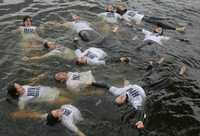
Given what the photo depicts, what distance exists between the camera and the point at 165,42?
61.9 feet

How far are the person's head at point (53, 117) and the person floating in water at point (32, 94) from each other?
4.99ft

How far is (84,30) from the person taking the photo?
18.5 meters

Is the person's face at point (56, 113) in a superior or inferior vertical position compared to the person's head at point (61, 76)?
inferior

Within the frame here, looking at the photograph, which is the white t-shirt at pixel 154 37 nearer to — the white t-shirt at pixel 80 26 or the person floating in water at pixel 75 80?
the white t-shirt at pixel 80 26

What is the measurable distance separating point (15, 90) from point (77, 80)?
263cm

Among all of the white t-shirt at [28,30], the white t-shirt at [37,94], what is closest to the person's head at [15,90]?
the white t-shirt at [37,94]

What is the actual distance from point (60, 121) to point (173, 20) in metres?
11.4

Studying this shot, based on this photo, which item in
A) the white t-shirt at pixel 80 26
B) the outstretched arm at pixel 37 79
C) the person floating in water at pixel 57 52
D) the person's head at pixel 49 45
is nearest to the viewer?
the outstretched arm at pixel 37 79

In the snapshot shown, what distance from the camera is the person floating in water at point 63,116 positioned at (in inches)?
482

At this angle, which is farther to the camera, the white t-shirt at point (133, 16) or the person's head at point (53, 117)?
the white t-shirt at point (133, 16)

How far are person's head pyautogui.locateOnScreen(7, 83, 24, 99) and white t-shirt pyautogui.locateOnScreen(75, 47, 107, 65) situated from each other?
3.81m

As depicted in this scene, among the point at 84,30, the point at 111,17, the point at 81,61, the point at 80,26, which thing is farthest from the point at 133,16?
the point at 81,61

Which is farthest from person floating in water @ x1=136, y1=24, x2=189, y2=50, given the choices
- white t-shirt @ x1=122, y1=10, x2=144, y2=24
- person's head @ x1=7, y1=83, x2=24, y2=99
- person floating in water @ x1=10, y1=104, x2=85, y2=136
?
person's head @ x1=7, y1=83, x2=24, y2=99

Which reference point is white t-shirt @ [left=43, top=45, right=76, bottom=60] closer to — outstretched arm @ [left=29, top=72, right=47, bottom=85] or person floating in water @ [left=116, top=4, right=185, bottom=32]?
→ outstretched arm @ [left=29, top=72, right=47, bottom=85]
